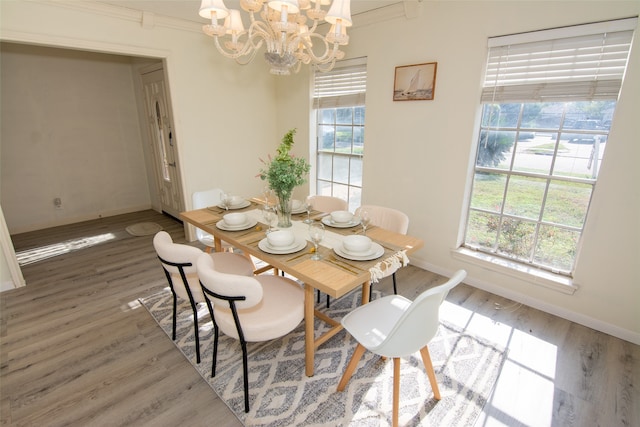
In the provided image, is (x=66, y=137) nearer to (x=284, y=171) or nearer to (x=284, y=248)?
(x=284, y=171)

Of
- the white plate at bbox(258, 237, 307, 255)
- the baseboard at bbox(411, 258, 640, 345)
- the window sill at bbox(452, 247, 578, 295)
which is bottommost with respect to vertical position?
the baseboard at bbox(411, 258, 640, 345)

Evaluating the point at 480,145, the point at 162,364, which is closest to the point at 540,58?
the point at 480,145

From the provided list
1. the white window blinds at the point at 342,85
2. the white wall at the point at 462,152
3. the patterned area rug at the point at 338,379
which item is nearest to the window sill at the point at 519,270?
the white wall at the point at 462,152

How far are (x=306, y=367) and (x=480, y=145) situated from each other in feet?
7.71

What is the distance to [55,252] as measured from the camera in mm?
3580

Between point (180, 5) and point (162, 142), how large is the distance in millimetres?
2153

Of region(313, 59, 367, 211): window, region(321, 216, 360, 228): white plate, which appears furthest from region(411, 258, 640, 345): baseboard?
region(313, 59, 367, 211): window

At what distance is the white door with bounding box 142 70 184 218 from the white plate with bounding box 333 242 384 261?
3198 millimetres

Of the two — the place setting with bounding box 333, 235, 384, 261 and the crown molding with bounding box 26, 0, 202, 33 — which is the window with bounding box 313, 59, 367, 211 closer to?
the crown molding with bounding box 26, 0, 202, 33

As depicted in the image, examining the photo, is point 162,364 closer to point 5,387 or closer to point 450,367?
point 5,387

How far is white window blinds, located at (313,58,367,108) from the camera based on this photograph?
3.34 metres

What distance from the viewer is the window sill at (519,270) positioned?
7.77ft

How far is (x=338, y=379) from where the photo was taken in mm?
1820

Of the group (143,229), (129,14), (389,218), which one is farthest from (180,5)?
(143,229)
